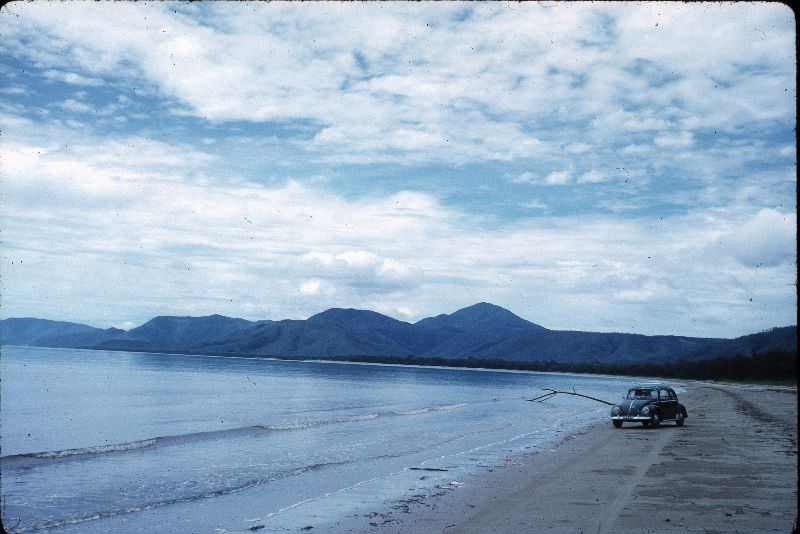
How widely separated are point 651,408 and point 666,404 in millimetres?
939

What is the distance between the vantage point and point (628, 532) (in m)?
10.5

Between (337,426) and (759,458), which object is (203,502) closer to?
(759,458)

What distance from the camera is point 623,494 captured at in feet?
46.0

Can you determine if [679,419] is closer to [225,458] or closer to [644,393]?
[644,393]

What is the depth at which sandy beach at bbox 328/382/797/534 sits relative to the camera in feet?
37.3

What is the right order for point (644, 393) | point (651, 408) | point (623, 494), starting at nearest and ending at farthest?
1. point (623, 494)
2. point (651, 408)
3. point (644, 393)

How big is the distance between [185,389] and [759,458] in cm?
6294

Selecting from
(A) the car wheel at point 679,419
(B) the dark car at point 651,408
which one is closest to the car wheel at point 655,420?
(B) the dark car at point 651,408

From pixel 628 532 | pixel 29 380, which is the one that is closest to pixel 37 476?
pixel 628 532

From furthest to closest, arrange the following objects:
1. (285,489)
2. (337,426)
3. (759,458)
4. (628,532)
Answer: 1. (337,426)
2. (759,458)
3. (285,489)
4. (628,532)

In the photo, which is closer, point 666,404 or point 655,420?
point 655,420

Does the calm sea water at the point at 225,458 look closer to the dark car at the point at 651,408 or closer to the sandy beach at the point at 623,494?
the sandy beach at the point at 623,494

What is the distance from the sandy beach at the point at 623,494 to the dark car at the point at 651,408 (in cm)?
650

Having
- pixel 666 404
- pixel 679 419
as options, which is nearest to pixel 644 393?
pixel 666 404
